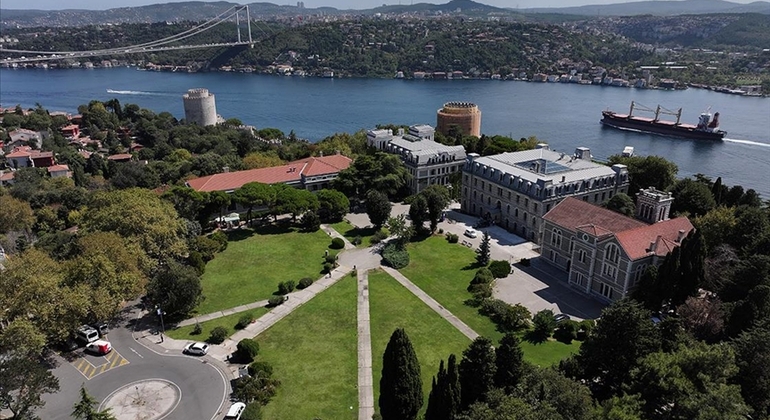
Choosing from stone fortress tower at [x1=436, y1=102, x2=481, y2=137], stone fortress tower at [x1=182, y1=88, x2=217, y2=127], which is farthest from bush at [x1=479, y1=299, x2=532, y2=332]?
stone fortress tower at [x1=182, y1=88, x2=217, y2=127]

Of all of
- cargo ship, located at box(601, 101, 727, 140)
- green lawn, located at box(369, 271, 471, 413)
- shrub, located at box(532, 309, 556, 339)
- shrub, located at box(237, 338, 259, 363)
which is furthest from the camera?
cargo ship, located at box(601, 101, 727, 140)

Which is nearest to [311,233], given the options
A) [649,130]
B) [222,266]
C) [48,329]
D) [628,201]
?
[222,266]

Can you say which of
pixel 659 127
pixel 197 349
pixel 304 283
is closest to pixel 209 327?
pixel 197 349

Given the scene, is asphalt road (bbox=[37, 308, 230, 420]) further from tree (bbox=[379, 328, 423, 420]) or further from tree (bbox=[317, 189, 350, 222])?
tree (bbox=[317, 189, 350, 222])

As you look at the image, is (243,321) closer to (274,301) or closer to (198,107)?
(274,301)

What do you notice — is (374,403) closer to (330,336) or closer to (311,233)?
(330,336)
